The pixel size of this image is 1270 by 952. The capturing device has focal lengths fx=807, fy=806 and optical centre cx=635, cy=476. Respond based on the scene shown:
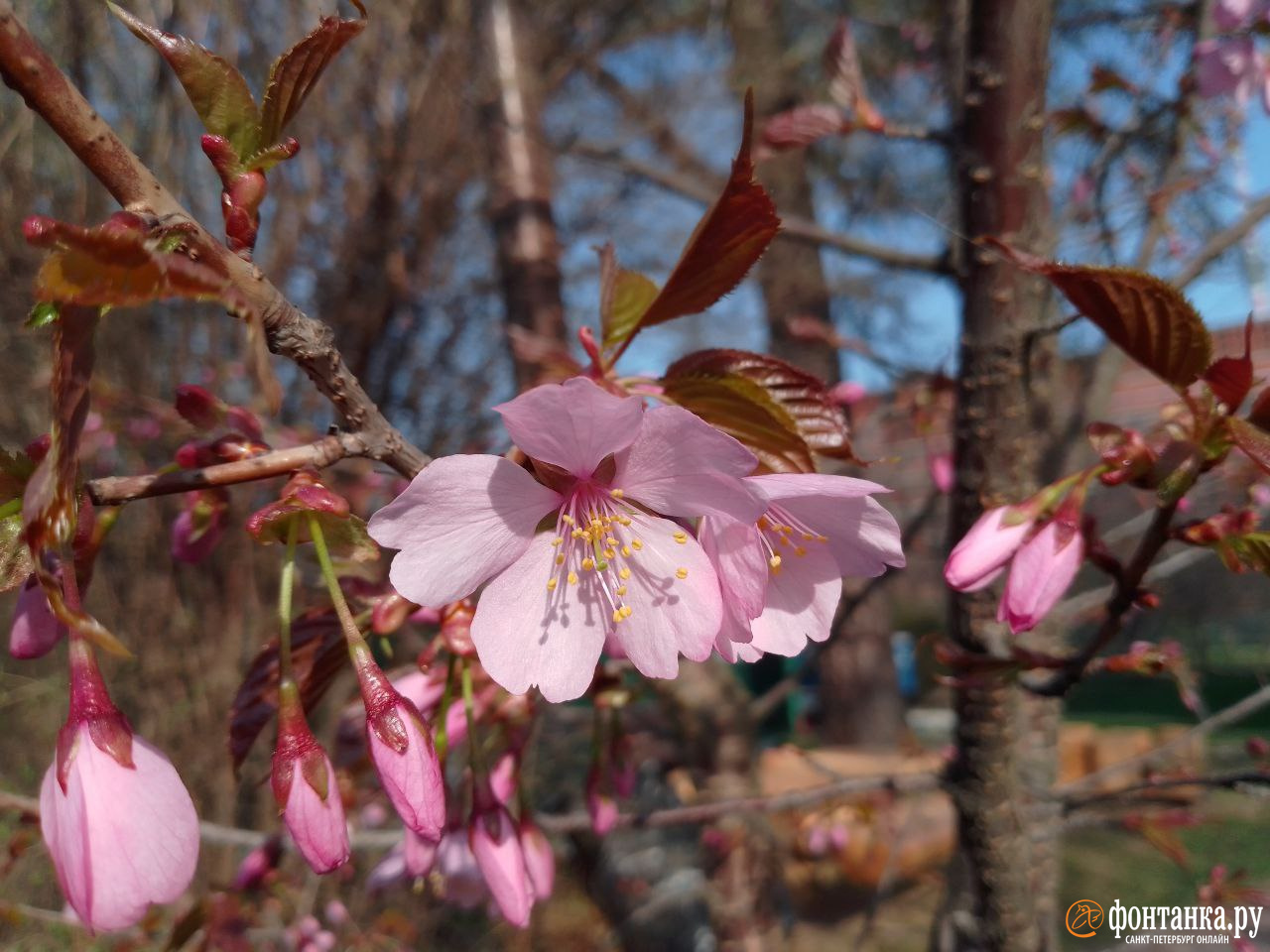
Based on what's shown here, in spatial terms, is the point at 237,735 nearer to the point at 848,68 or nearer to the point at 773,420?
the point at 773,420

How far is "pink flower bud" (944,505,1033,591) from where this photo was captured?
67 centimetres

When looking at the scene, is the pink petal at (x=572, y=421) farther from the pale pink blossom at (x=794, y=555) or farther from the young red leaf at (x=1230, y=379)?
the young red leaf at (x=1230, y=379)

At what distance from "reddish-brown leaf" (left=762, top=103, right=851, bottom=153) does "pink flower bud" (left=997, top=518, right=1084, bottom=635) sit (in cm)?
87

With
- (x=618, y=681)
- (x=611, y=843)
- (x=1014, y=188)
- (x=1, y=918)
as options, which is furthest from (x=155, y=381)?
(x=1014, y=188)

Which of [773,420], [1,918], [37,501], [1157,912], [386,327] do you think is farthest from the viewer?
[386,327]

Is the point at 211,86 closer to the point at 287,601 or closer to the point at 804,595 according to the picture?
the point at 287,601

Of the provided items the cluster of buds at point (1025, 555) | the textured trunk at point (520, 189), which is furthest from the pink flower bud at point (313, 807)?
the textured trunk at point (520, 189)

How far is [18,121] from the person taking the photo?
1794 mm

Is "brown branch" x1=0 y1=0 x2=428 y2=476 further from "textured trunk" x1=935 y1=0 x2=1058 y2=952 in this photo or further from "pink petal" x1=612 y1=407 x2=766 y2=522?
"textured trunk" x1=935 y1=0 x2=1058 y2=952

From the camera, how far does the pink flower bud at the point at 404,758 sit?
1.62ft

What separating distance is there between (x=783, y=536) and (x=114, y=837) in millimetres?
477

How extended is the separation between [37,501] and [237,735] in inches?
13.1

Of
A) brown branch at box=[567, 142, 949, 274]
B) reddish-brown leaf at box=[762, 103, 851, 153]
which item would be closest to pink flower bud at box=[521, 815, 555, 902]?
brown branch at box=[567, 142, 949, 274]

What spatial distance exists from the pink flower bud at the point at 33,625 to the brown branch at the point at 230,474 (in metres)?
0.12
